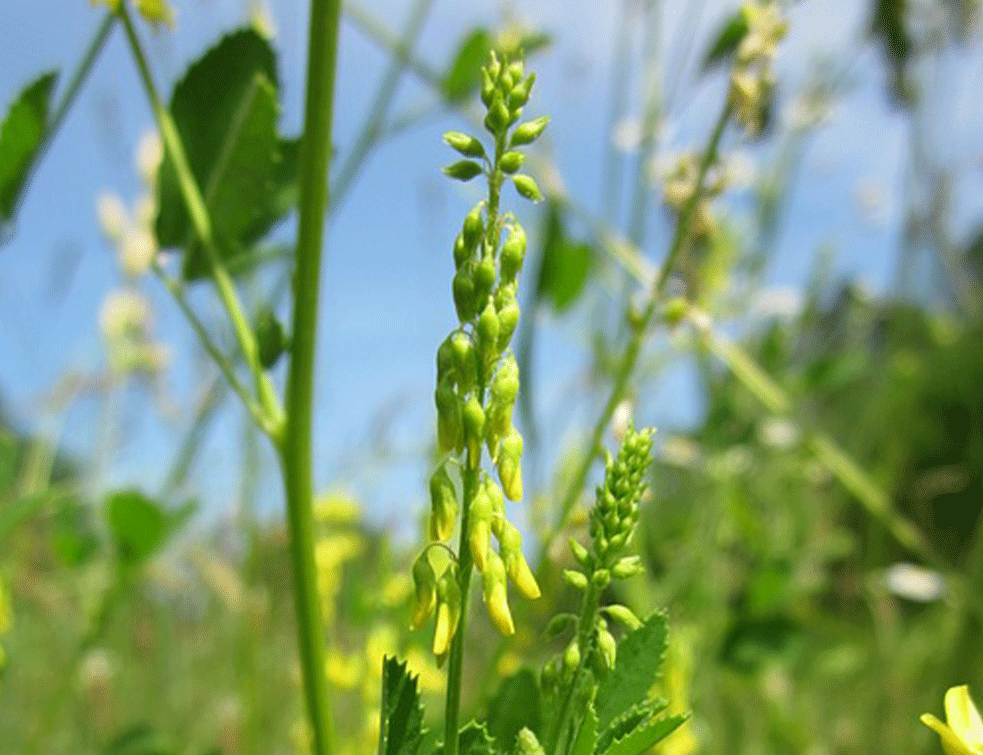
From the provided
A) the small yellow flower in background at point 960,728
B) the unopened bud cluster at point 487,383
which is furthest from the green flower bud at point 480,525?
the small yellow flower in background at point 960,728

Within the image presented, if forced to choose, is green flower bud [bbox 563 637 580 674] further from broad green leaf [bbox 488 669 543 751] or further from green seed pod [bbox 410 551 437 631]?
broad green leaf [bbox 488 669 543 751]

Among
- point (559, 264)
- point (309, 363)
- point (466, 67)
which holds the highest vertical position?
A: point (466, 67)

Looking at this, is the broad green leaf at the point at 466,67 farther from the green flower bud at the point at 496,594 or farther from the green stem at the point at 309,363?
the green flower bud at the point at 496,594

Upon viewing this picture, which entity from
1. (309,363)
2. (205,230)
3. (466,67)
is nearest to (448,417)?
(309,363)

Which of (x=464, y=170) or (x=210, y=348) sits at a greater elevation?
(x=210, y=348)

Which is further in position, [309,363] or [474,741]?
[309,363]

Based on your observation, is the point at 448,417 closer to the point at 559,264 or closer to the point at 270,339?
the point at 270,339
